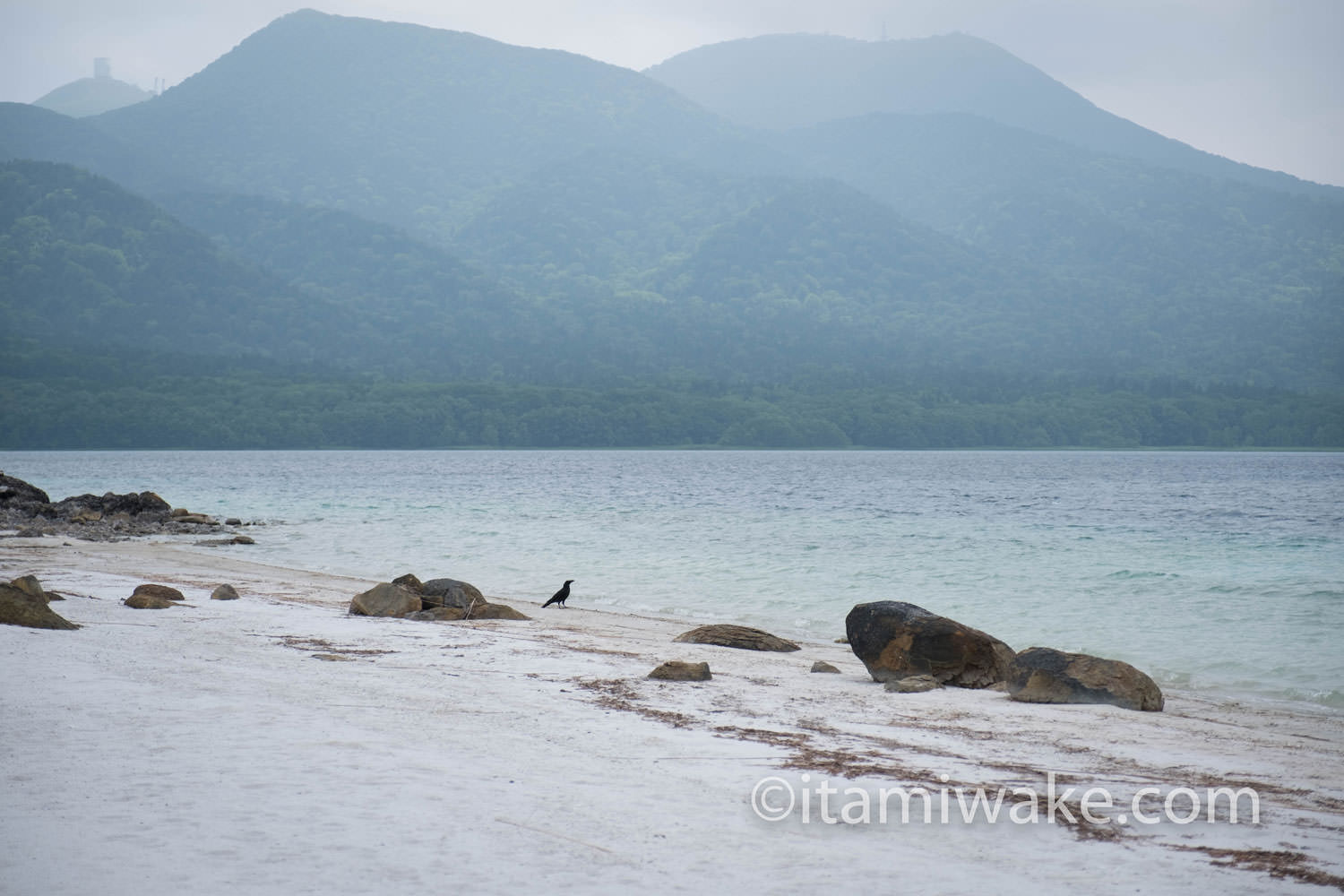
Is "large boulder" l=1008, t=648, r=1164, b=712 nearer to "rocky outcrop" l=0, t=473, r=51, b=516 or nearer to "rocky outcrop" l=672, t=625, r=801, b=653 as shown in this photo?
"rocky outcrop" l=672, t=625, r=801, b=653

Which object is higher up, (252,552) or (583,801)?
(583,801)

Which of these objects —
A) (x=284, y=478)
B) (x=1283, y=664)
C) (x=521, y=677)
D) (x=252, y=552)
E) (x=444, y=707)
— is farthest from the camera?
(x=284, y=478)

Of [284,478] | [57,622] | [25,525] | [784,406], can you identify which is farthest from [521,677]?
[784,406]

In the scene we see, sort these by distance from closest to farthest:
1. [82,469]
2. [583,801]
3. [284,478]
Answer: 1. [583,801]
2. [284,478]
3. [82,469]

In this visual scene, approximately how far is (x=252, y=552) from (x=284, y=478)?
59227mm

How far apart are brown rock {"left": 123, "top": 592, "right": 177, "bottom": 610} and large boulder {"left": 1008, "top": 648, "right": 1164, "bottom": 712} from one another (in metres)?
10.7

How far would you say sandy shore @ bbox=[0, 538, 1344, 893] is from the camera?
522cm

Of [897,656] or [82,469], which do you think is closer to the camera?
[897,656]

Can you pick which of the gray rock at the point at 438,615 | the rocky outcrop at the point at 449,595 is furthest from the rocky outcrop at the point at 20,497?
the gray rock at the point at 438,615

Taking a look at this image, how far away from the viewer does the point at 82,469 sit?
99625 mm

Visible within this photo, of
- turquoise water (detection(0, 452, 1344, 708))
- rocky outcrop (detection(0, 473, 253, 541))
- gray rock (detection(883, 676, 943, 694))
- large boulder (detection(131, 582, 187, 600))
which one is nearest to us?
gray rock (detection(883, 676, 943, 694))

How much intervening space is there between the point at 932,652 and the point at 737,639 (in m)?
3.49

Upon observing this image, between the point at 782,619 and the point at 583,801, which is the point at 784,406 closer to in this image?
the point at 782,619

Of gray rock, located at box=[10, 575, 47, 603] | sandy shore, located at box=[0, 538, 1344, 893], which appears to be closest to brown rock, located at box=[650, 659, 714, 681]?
sandy shore, located at box=[0, 538, 1344, 893]
